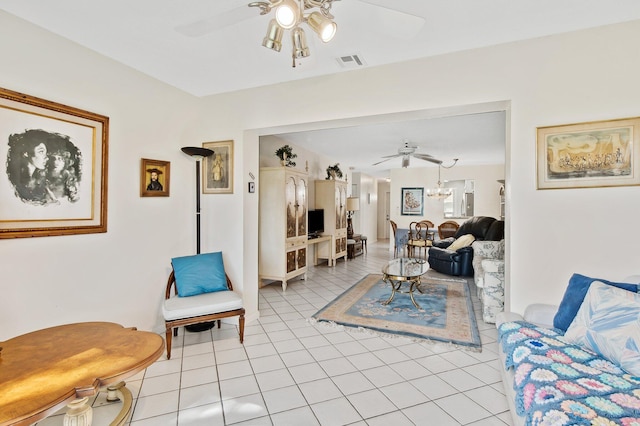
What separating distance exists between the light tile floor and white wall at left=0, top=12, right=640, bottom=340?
0.70 metres

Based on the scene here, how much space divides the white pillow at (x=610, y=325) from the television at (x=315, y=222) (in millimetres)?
4617

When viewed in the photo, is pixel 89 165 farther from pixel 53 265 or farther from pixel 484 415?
pixel 484 415

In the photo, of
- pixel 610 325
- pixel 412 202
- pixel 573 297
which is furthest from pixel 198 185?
pixel 412 202

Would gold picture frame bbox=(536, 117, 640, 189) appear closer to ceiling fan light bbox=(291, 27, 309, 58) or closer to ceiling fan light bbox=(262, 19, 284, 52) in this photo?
ceiling fan light bbox=(291, 27, 309, 58)

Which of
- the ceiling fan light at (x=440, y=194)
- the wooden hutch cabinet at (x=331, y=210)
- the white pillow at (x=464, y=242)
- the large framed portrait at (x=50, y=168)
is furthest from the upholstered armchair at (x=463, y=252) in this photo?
the large framed portrait at (x=50, y=168)

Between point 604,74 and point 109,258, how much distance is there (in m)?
4.13

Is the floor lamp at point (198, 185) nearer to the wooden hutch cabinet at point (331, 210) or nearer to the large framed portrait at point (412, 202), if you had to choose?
the wooden hutch cabinet at point (331, 210)

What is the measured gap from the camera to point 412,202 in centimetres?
909

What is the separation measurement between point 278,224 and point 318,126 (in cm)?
216

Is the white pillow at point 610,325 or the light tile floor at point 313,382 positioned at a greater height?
the white pillow at point 610,325

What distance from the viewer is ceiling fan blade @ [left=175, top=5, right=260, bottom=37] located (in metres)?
1.52

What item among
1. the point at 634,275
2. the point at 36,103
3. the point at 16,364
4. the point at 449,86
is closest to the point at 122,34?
the point at 36,103

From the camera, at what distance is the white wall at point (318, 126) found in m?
2.10

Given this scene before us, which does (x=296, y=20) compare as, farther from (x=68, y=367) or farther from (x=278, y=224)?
(x=278, y=224)
